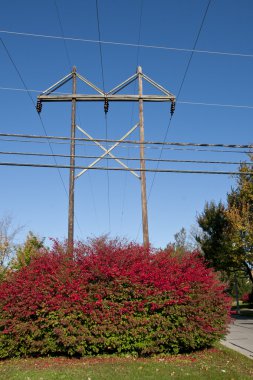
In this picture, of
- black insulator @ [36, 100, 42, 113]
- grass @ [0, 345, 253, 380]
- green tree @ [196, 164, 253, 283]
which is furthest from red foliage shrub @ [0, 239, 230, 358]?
green tree @ [196, 164, 253, 283]

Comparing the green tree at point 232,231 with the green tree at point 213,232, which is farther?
the green tree at point 213,232

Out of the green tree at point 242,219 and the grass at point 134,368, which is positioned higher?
the green tree at point 242,219

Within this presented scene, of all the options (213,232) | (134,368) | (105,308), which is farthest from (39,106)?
(213,232)

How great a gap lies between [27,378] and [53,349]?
2.08m

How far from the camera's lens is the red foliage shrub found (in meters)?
8.77

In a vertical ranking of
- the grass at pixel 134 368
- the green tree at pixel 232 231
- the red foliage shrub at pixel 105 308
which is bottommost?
the grass at pixel 134 368

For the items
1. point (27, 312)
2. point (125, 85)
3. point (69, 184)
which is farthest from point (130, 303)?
point (125, 85)

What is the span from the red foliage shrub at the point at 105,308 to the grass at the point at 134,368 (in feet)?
1.03

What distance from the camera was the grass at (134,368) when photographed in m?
6.85

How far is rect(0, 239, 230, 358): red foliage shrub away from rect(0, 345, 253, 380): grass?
31 cm

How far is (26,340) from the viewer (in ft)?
28.8

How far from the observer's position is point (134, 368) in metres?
7.67

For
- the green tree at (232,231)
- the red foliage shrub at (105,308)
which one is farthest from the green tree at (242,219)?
the red foliage shrub at (105,308)

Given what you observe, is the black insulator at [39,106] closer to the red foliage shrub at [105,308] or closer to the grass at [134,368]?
the red foliage shrub at [105,308]
